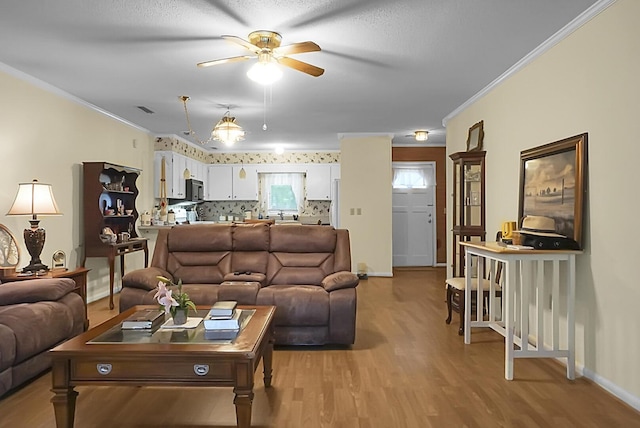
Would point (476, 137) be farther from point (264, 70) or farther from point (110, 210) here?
point (110, 210)

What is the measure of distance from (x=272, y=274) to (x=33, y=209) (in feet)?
7.27

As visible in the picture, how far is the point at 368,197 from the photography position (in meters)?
7.61

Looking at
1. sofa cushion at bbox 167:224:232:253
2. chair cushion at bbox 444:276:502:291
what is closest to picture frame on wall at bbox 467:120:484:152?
chair cushion at bbox 444:276:502:291

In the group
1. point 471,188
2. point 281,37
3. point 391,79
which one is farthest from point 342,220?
point 281,37

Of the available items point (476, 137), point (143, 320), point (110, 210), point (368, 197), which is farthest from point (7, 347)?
point (368, 197)

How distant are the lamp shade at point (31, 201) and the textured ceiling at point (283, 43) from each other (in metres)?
1.13

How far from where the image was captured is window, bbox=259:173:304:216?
389 inches

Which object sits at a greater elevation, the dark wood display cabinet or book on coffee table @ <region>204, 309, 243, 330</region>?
the dark wood display cabinet

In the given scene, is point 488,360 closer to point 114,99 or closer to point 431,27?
point 431,27

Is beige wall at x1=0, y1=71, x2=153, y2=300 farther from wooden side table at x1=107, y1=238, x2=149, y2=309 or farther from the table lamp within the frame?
wooden side table at x1=107, y1=238, x2=149, y2=309

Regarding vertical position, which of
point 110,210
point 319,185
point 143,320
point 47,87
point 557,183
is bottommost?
point 143,320

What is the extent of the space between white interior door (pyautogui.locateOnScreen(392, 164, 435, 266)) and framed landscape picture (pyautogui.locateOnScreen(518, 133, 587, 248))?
4935 millimetres

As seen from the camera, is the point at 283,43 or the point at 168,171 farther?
→ the point at 168,171

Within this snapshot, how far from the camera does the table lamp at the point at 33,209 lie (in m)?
3.88
